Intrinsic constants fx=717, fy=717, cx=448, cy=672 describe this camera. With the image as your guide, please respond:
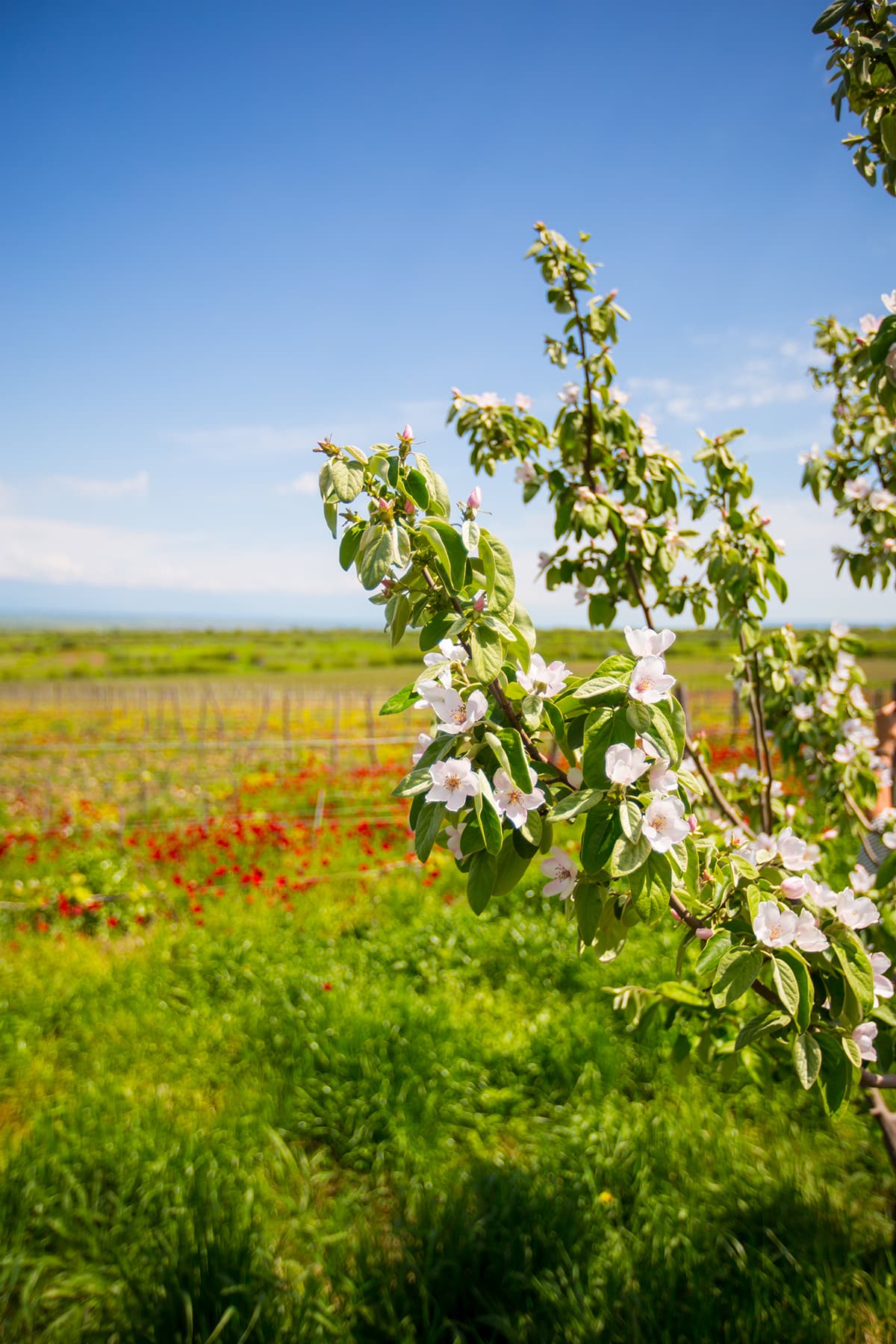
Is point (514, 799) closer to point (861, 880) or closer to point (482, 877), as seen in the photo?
point (482, 877)

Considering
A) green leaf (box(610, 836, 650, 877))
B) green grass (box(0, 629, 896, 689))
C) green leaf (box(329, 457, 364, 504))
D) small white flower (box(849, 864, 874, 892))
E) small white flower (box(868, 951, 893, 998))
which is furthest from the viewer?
Result: green grass (box(0, 629, 896, 689))

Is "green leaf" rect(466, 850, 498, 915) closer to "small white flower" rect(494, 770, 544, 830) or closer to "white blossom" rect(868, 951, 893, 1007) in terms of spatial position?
"small white flower" rect(494, 770, 544, 830)

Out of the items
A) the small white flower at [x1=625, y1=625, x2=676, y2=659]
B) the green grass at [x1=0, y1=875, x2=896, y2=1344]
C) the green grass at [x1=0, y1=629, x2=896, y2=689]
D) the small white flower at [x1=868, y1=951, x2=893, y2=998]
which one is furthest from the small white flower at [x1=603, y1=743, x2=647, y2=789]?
the green grass at [x1=0, y1=629, x2=896, y2=689]

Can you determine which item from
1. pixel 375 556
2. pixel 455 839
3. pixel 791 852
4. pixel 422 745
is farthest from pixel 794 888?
pixel 375 556

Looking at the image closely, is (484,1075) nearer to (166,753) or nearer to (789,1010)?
(789,1010)

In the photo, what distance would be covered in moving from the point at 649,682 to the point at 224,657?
7805 centimetres

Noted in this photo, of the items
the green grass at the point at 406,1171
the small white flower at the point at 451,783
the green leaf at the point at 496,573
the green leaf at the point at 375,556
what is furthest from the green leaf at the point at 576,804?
the green grass at the point at 406,1171

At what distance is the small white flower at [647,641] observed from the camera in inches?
46.7

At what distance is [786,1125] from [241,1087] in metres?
2.54

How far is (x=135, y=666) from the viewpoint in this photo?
63688 mm

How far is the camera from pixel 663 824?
44.1 inches

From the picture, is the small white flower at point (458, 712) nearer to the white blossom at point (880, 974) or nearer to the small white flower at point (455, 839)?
the small white flower at point (455, 839)

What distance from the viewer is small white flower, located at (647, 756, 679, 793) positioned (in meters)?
1.14

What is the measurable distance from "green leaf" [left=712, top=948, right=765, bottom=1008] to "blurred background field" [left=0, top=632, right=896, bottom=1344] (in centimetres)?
80
